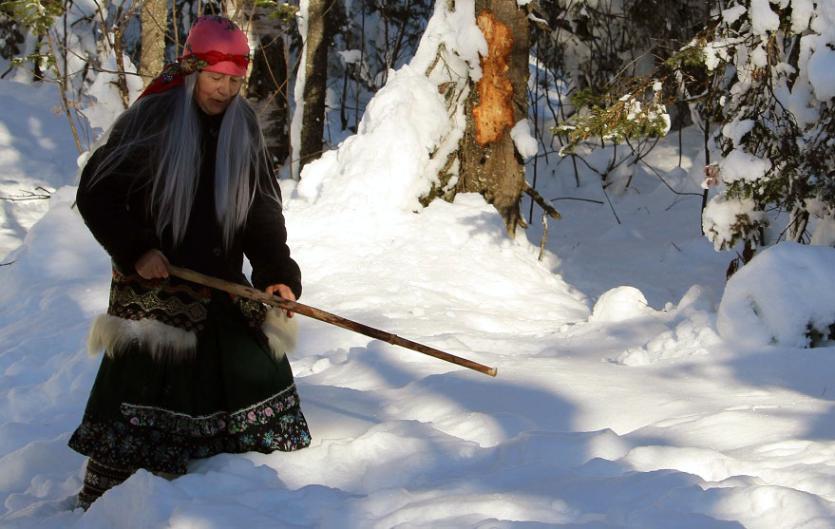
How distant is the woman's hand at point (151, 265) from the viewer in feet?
10.2

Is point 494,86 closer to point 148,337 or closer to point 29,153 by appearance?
point 148,337

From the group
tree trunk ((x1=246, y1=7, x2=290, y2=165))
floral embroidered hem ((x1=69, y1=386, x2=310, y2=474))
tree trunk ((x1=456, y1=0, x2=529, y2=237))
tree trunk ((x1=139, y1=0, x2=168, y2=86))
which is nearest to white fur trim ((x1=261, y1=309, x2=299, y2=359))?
floral embroidered hem ((x1=69, y1=386, x2=310, y2=474))

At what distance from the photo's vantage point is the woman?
3.21m

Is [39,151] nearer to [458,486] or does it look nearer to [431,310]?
[431,310]

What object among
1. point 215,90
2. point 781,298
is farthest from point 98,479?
point 781,298

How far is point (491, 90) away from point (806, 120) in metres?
2.72

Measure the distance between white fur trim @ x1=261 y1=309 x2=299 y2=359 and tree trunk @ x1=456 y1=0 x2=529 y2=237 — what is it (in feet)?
14.4

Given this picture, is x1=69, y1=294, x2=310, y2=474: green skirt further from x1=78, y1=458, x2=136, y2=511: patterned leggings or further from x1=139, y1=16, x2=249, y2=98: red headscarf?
x1=139, y1=16, x2=249, y2=98: red headscarf

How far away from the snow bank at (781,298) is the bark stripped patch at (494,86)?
116 inches

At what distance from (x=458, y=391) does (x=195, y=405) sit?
4.23 ft

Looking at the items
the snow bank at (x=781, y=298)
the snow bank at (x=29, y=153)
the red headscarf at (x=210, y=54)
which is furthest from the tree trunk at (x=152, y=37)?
the red headscarf at (x=210, y=54)

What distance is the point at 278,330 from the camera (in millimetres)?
3453

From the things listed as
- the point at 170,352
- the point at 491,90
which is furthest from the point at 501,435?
the point at 491,90

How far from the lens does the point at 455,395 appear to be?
4180mm
